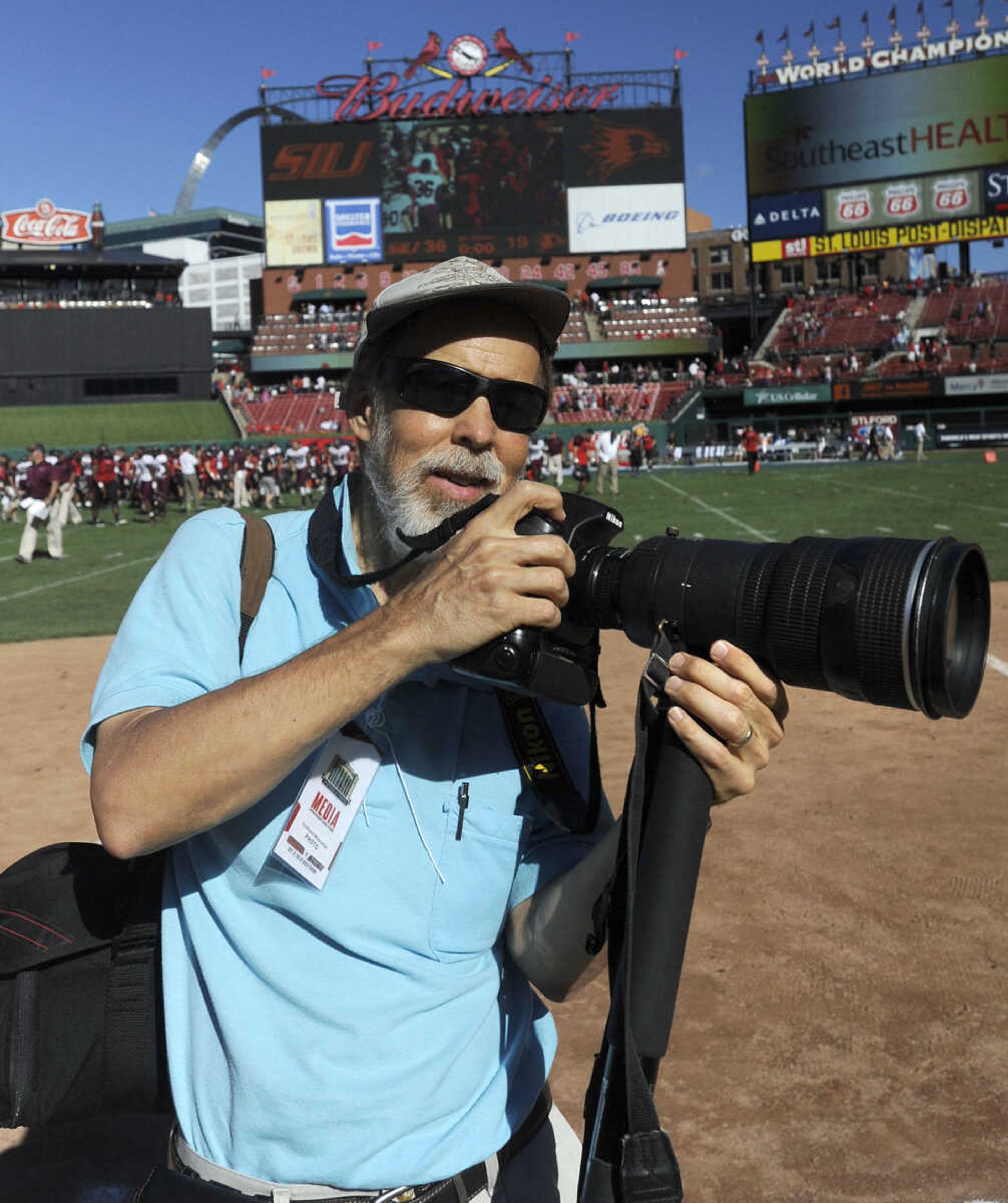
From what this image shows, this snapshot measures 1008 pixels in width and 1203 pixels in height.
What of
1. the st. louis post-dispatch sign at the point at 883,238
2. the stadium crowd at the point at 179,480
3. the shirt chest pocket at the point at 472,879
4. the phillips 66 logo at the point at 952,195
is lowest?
the shirt chest pocket at the point at 472,879

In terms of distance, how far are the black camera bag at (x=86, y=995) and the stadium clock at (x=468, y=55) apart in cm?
6362

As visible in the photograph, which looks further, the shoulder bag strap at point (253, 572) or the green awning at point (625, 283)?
the green awning at point (625, 283)

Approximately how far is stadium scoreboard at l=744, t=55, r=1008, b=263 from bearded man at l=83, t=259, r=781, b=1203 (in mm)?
55618

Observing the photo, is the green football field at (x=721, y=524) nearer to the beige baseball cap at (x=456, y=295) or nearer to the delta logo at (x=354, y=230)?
the beige baseball cap at (x=456, y=295)

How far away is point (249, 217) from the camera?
125 meters

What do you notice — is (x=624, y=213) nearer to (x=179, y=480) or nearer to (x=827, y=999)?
(x=179, y=480)

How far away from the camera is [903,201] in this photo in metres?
51.9

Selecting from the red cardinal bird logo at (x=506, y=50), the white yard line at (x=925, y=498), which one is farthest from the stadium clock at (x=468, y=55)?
the white yard line at (x=925, y=498)

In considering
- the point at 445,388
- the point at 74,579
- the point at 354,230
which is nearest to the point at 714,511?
the point at 74,579

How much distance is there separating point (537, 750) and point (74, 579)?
1441cm

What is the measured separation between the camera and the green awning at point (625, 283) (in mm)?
60688

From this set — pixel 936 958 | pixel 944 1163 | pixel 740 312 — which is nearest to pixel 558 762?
pixel 944 1163

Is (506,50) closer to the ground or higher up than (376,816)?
higher up

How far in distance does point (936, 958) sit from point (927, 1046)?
58 cm
